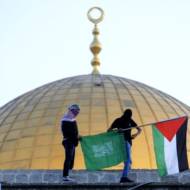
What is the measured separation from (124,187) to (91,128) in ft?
32.5

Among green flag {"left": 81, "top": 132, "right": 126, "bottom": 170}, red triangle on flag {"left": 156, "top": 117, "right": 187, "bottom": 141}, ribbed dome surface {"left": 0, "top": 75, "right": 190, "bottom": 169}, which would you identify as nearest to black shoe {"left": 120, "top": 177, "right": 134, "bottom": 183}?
green flag {"left": 81, "top": 132, "right": 126, "bottom": 170}

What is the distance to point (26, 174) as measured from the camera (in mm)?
16219

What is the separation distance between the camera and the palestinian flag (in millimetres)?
15914

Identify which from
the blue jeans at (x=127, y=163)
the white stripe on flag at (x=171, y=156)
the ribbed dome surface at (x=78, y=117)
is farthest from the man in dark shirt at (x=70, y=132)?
the ribbed dome surface at (x=78, y=117)

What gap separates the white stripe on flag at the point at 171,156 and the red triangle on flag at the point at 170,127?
0.10 metres

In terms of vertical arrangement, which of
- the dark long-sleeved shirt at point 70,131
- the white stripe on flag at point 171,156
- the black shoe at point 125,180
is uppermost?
the dark long-sleeved shirt at point 70,131

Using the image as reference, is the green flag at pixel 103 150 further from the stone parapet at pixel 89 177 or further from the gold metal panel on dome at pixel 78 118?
the gold metal panel on dome at pixel 78 118

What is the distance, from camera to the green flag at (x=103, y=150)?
16.3 meters

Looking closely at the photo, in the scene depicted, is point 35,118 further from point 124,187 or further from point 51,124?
point 124,187

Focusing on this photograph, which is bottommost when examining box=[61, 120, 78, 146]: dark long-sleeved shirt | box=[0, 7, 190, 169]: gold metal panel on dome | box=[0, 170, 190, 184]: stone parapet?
box=[0, 170, 190, 184]: stone parapet

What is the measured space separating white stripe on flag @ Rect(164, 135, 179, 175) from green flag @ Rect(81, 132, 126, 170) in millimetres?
663

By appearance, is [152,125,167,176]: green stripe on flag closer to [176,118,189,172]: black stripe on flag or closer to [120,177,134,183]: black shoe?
[176,118,189,172]: black stripe on flag

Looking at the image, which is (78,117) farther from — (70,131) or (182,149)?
(70,131)

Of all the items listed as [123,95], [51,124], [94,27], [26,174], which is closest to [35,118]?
[51,124]
